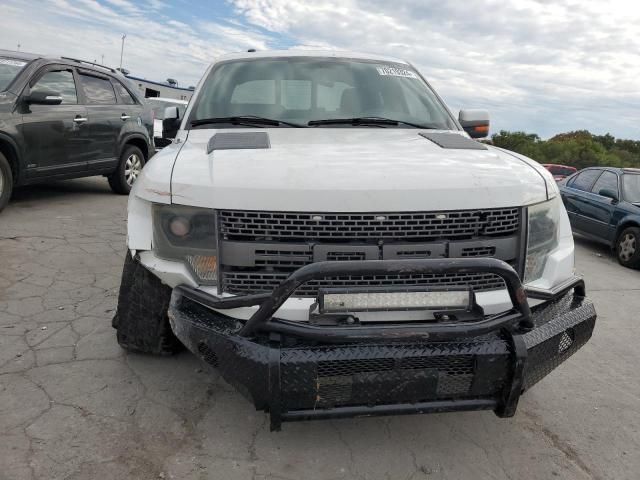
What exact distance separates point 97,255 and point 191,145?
2859 mm

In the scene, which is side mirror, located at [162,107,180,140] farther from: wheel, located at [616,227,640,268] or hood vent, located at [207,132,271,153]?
wheel, located at [616,227,640,268]

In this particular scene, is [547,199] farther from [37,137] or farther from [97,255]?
[37,137]

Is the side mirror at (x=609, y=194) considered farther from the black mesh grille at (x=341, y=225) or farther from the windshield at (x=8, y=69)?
the windshield at (x=8, y=69)

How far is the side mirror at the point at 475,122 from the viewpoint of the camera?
3910 mm

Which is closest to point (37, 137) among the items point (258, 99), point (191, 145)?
point (258, 99)

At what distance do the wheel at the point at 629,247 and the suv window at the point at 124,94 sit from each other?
761 cm

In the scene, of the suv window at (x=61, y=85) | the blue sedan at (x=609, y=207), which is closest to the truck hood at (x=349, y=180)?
the suv window at (x=61, y=85)

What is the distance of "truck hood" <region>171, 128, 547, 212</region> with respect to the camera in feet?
6.89

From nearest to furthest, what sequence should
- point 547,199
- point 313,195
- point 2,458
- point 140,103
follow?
point 313,195 < point 2,458 < point 547,199 < point 140,103

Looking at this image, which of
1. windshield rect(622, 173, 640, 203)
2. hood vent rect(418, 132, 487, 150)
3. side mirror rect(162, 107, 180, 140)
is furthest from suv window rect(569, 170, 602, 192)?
side mirror rect(162, 107, 180, 140)

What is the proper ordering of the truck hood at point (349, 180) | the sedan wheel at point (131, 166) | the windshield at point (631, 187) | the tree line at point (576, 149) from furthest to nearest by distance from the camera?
the tree line at point (576, 149), the sedan wheel at point (131, 166), the windshield at point (631, 187), the truck hood at point (349, 180)

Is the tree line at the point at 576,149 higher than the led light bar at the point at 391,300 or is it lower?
higher

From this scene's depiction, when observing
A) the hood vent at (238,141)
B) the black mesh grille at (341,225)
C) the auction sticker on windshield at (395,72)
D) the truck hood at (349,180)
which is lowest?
the black mesh grille at (341,225)

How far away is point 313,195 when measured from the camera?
209 cm
